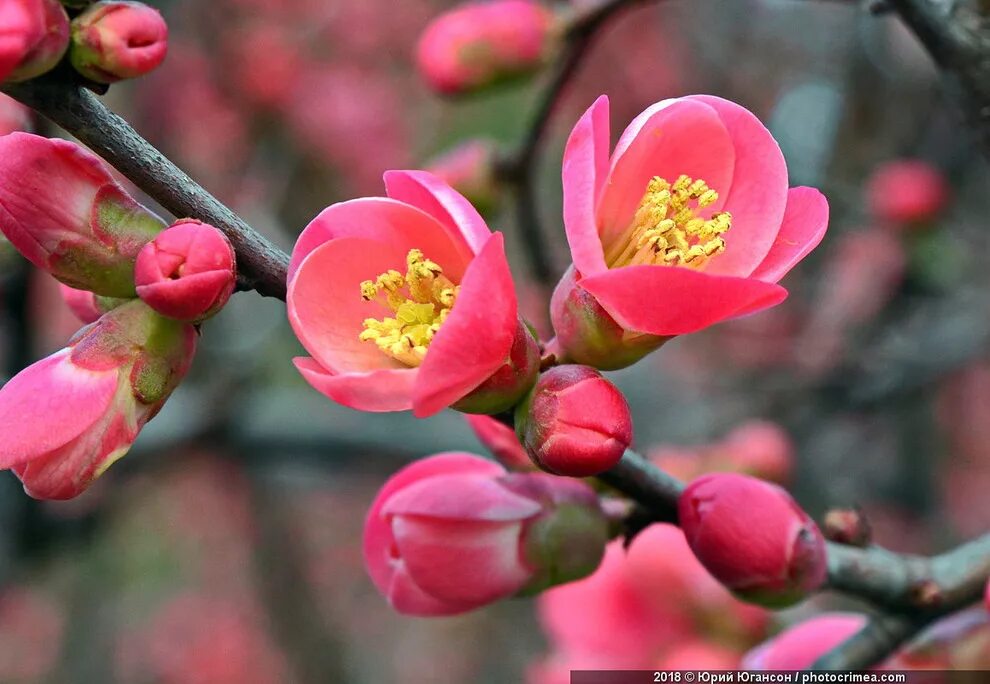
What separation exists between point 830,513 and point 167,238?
0.72 m

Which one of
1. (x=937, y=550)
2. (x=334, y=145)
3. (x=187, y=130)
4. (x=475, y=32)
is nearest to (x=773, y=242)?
(x=475, y=32)

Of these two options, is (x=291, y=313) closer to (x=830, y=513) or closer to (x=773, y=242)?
(x=773, y=242)

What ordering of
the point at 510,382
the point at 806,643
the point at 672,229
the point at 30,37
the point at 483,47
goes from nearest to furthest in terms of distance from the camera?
the point at 30,37, the point at 510,382, the point at 672,229, the point at 806,643, the point at 483,47

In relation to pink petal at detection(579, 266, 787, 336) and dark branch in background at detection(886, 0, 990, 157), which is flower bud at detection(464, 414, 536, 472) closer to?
pink petal at detection(579, 266, 787, 336)

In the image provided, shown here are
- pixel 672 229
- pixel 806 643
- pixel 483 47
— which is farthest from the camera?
pixel 483 47

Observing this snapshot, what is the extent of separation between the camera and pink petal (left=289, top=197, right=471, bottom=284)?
0.73m

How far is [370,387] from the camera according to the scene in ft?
2.18

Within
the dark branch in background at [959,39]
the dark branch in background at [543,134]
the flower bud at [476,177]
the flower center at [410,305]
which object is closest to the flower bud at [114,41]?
the flower center at [410,305]

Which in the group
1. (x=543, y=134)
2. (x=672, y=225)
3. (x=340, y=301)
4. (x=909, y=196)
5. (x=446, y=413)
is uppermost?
(x=672, y=225)

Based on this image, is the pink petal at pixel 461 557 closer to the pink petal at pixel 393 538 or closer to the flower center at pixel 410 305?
the pink petal at pixel 393 538

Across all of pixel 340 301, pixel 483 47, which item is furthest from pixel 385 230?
pixel 483 47

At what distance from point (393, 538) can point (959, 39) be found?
0.71m

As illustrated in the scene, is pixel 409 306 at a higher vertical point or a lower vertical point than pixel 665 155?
lower

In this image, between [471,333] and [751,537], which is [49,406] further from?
[751,537]
